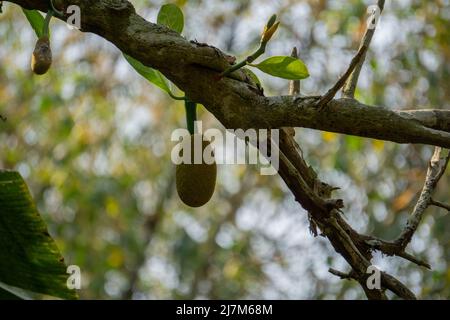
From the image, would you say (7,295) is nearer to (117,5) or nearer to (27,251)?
(27,251)

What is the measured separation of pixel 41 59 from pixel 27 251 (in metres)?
0.53

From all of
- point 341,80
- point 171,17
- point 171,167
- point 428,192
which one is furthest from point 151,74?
point 171,167

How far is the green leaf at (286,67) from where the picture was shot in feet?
3.69

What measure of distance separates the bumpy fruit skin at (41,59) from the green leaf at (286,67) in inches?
11.4

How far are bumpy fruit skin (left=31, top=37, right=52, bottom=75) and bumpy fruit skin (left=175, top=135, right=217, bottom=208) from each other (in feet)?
0.92

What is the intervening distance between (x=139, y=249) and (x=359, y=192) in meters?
1.33

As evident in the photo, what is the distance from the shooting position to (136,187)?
220 inches

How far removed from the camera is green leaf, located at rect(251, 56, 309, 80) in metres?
1.13

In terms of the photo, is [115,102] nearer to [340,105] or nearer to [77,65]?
[77,65]

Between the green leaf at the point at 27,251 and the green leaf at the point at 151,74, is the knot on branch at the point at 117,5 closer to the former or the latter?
the green leaf at the point at 151,74

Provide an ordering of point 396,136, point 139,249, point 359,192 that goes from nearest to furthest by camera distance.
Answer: point 396,136
point 359,192
point 139,249

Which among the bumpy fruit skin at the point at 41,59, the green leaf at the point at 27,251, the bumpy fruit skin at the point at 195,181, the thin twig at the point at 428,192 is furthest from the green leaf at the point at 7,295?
the thin twig at the point at 428,192

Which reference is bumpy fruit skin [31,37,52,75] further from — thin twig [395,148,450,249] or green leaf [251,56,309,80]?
thin twig [395,148,450,249]
